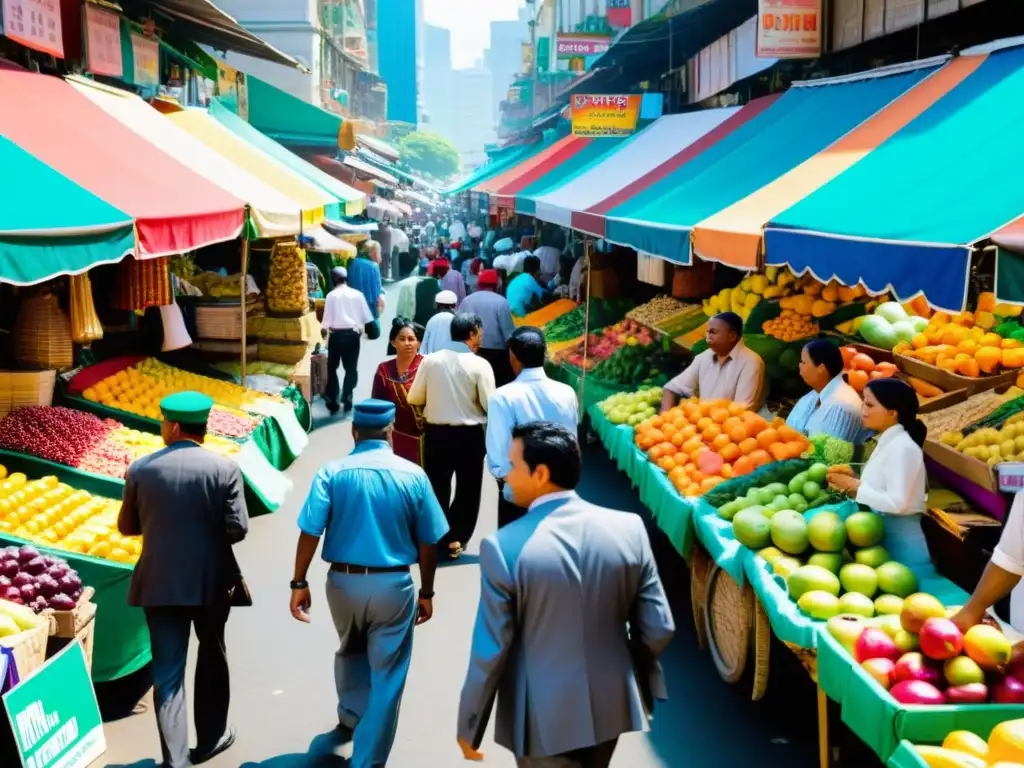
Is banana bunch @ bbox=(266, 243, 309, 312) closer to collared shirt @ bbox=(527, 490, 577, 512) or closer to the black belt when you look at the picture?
the black belt

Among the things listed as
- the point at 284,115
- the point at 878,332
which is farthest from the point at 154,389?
the point at 284,115

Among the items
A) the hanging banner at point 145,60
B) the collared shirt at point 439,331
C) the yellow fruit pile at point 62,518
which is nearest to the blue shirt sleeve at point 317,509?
the yellow fruit pile at point 62,518

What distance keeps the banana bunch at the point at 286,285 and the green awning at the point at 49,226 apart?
6796mm

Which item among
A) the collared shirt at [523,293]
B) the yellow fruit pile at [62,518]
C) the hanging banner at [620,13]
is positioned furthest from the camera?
the hanging banner at [620,13]

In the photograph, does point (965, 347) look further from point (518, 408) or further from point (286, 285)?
point (286, 285)

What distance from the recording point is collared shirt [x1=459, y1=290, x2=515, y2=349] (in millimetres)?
12117

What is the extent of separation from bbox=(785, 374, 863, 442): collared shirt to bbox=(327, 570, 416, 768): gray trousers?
3307 millimetres

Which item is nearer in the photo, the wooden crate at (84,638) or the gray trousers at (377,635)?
the gray trousers at (377,635)

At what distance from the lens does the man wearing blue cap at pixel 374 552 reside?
16.4 feet

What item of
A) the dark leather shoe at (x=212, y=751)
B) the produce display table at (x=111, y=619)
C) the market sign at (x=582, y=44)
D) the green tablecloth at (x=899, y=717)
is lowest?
the dark leather shoe at (x=212, y=751)

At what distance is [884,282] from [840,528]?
1241 millimetres

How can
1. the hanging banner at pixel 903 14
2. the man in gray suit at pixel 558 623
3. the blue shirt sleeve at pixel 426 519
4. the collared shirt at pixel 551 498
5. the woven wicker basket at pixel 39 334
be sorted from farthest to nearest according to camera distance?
the hanging banner at pixel 903 14
the woven wicker basket at pixel 39 334
the blue shirt sleeve at pixel 426 519
the collared shirt at pixel 551 498
the man in gray suit at pixel 558 623

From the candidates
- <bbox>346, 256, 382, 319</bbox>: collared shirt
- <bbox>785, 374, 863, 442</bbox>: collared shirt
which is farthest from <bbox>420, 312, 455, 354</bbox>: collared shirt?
<bbox>346, 256, 382, 319</bbox>: collared shirt

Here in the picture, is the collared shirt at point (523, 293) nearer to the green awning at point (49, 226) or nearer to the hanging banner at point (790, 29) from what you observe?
the hanging banner at point (790, 29)
